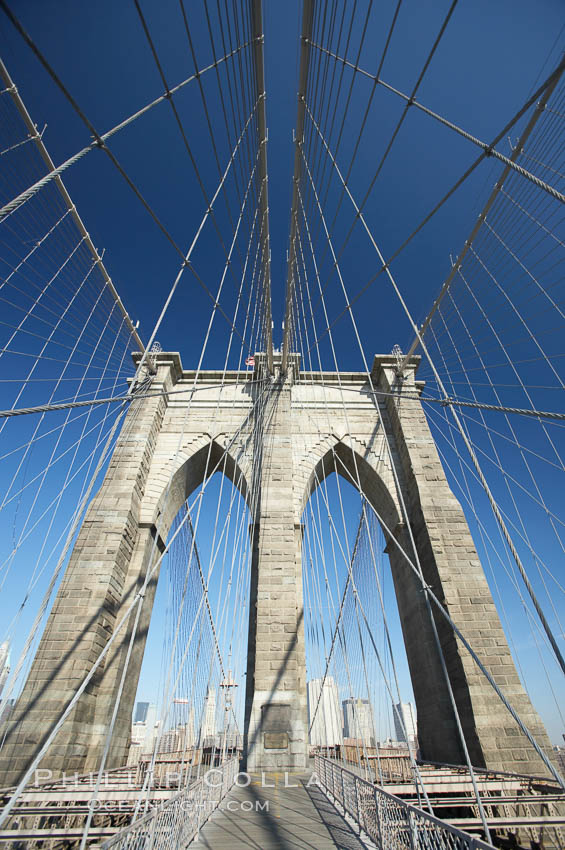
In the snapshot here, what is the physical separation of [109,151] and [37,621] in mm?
4888

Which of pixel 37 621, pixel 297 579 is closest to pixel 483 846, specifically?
pixel 37 621

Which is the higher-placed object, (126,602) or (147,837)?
(126,602)

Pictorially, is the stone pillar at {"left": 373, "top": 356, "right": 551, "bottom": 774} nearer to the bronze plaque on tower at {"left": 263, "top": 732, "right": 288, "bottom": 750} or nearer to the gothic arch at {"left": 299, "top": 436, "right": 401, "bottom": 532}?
the gothic arch at {"left": 299, "top": 436, "right": 401, "bottom": 532}

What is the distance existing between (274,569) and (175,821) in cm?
584

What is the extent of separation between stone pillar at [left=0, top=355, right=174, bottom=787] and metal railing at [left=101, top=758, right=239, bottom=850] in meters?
3.25

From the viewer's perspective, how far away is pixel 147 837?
264cm

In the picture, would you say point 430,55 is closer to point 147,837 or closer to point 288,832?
point 147,837

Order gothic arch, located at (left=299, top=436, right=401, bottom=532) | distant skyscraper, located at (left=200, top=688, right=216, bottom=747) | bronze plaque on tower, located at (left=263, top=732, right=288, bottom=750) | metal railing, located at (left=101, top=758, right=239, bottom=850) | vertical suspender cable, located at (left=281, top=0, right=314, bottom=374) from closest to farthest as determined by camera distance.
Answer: metal railing, located at (left=101, top=758, right=239, bottom=850)
distant skyscraper, located at (left=200, top=688, right=216, bottom=747)
vertical suspender cable, located at (left=281, top=0, right=314, bottom=374)
bronze plaque on tower, located at (left=263, top=732, right=288, bottom=750)
gothic arch, located at (left=299, top=436, right=401, bottom=532)

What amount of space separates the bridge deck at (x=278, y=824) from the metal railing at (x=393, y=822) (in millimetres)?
167

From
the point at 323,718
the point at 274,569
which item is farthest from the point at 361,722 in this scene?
the point at 274,569

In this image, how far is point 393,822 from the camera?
3346mm

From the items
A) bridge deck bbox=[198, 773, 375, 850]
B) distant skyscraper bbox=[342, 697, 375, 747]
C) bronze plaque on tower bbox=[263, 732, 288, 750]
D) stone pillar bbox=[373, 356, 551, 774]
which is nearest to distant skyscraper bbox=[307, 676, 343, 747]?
distant skyscraper bbox=[342, 697, 375, 747]

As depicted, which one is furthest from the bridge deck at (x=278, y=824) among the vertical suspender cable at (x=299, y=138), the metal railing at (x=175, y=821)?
the vertical suspender cable at (x=299, y=138)

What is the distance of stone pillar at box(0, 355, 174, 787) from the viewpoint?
22.5 feet
